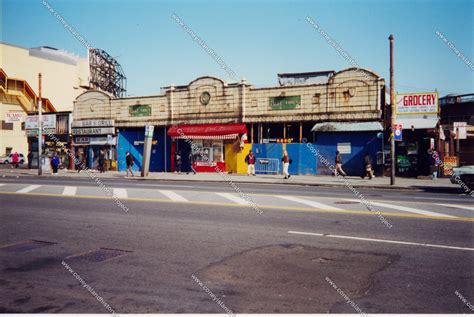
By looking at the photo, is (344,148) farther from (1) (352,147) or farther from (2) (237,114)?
(2) (237,114)

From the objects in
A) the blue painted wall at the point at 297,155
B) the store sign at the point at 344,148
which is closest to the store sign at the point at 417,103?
the store sign at the point at 344,148

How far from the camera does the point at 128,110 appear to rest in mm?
34750

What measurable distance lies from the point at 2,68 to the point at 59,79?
8106mm

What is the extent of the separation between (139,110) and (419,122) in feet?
70.7

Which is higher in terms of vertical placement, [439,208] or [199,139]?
[199,139]

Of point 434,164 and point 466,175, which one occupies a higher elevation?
point 434,164

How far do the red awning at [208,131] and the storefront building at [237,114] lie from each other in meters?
0.07

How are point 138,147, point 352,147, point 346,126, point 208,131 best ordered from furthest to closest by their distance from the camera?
point 138,147, point 208,131, point 352,147, point 346,126

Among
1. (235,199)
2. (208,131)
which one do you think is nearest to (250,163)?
(208,131)

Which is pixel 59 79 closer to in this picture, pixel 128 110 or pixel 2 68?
pixel 2 68

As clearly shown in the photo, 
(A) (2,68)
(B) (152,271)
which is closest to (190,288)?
(B) (152,271)

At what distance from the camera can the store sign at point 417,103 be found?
24938 millimetres

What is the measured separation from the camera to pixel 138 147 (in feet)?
115

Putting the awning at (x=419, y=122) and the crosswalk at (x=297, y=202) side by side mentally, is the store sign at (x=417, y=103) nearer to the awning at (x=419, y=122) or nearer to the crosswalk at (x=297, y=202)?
the awning at (x=419, y=122)
